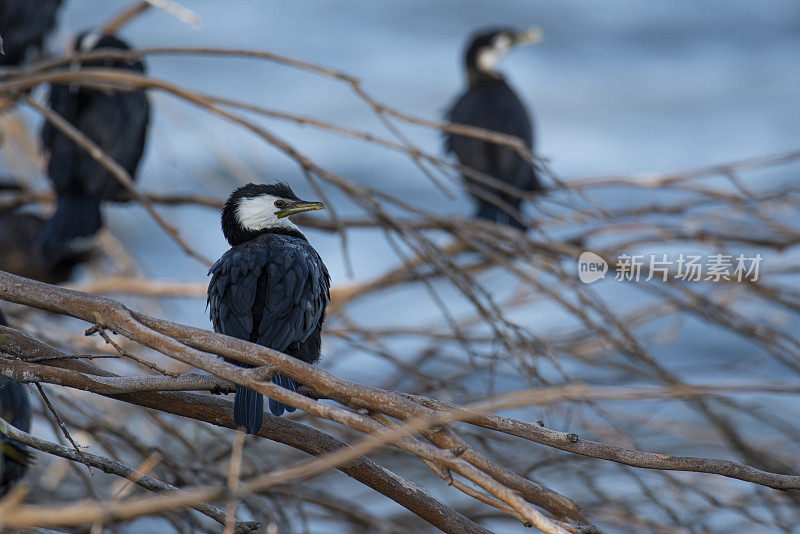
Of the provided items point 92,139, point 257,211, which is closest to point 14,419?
point 257,211

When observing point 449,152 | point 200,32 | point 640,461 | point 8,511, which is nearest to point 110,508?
point 8,511

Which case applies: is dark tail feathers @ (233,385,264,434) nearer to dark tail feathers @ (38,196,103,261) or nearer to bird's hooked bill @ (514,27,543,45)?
dark tail feathers @ (38,196,103,261)

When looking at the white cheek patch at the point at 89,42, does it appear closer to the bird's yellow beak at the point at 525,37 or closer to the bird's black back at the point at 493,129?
the bird's black back at the point at 493,129

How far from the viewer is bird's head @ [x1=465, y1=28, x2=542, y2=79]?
17.6ft

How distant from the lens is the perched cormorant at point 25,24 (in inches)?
151

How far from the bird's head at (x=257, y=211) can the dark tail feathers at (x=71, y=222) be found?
187 centimetres

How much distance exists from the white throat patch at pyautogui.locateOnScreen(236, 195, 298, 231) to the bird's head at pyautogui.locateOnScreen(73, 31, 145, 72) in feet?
6.69

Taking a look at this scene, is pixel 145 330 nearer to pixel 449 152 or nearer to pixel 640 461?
pixel 640 461

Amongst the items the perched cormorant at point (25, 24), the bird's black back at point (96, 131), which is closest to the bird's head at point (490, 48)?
the bird's black back at point (96, 131)

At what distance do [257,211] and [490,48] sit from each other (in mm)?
3513

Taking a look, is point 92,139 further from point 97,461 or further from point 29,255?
point 97,461

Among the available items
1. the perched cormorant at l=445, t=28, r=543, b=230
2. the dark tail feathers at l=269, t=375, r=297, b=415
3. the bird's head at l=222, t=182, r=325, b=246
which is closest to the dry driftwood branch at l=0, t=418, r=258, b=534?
the dark tail feathers at l=269, t=375, r=297, b=415

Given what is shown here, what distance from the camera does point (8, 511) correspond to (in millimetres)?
793

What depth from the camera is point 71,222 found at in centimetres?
384
